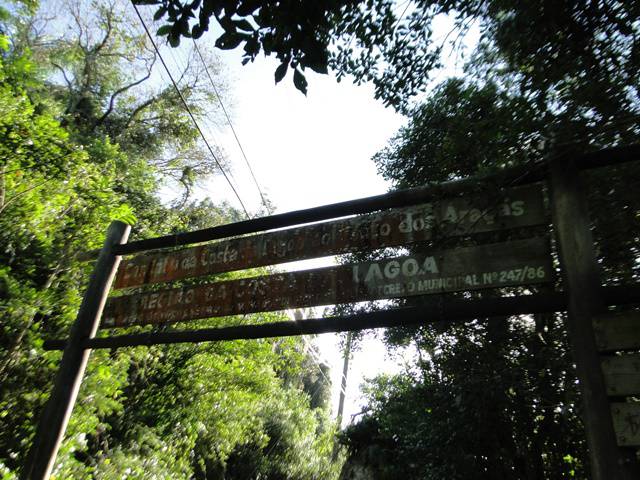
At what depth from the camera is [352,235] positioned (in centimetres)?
289

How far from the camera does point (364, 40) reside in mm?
3879

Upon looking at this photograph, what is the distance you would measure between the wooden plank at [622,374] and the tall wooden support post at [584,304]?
32 millimetres

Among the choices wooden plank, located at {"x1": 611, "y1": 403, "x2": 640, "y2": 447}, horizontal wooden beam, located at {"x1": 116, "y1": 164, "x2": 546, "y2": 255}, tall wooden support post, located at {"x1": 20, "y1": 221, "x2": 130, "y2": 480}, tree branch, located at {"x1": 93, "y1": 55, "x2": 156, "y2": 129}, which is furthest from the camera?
tree branch, located at {"x1": 93, "y1": 55, "x2": 156, "y2": 129}

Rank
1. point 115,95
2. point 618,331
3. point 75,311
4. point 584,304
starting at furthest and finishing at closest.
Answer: point 115,95
point 75,311
point 584,304
point 618,331

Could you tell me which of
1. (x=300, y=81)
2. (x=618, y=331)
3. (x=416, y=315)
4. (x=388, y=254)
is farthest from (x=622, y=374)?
(x=388, y=254)

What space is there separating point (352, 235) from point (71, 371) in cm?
277

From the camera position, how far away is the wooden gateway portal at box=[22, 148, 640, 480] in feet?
5.99

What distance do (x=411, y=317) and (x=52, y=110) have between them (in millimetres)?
17352

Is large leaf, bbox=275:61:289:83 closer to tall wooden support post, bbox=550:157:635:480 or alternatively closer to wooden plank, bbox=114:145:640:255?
wooden plank, bbox=114:145:640:255

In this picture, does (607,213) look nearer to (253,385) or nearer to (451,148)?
(451,148)

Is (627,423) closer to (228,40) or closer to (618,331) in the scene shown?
(618,331)

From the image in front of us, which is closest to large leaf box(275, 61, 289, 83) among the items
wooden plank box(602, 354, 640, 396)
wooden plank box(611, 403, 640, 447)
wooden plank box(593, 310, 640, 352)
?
wooden plank box(593, 310, 640, 352)

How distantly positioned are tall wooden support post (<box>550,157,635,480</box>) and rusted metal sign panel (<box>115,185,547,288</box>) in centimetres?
16

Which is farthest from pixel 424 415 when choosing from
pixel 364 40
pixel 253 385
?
pixel 364 40
